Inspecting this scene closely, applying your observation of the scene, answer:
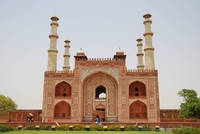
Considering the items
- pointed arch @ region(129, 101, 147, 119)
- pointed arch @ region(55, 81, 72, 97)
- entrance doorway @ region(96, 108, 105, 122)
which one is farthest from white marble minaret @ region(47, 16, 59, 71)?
pointed arch @ region(129, 101, 147, 119)

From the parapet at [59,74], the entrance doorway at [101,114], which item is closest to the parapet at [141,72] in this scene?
the entrance doorway at [101,114]

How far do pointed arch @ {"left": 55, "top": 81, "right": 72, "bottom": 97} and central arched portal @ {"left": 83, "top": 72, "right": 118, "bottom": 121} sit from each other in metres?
1.68

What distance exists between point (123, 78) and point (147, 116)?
13.2 feet

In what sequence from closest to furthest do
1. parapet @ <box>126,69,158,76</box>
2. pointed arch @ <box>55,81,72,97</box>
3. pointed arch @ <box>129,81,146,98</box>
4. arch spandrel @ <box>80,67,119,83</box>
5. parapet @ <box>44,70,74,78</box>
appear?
parapet @ <box>126,69,158,76</box> < arch spandrel @ <box>80,67,119,83</box> < parapet @ <box>44,70,74,78</box> < pointed arch @ <box>129,81,146,98</box> < pointed arch @ <box>55,81,72,97</box>

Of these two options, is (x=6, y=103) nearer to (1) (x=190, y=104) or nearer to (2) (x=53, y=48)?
(2) (x=53, y=48)

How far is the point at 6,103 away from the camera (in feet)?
116

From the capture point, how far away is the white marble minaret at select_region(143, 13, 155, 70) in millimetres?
21297

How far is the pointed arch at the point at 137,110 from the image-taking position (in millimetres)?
20469

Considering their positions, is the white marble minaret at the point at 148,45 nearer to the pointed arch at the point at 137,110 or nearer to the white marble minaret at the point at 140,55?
the white marble minaret at the point at 140,55

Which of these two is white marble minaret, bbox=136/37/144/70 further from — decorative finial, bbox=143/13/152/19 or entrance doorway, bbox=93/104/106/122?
entrance doorway, bbox=93/104/106/122

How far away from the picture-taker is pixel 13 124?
15.6m

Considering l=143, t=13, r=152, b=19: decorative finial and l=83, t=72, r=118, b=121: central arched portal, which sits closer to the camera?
l=83, t=72, r=118, b=121: central arched portal

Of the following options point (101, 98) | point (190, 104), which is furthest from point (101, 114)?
point (190, 104)

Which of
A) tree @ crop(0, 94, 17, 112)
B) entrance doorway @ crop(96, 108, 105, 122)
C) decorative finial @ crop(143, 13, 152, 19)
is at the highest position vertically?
decorative finial @ crop(143, 13, 152, 19)
